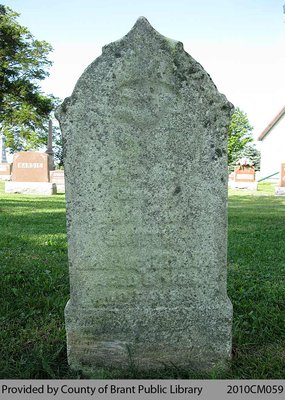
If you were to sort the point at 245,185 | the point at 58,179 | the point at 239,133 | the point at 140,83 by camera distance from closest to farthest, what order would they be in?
the point at 140,83 → the point at 58,179 → the point at 245,185 → the point at 239,133

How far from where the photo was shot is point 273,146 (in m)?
51.1

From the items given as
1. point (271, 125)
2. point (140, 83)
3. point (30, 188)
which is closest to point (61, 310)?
point (140, 83)

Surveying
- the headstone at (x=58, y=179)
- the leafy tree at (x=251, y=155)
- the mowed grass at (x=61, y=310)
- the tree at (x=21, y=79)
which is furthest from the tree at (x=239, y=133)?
the mowed grass at (x=61, y=310)

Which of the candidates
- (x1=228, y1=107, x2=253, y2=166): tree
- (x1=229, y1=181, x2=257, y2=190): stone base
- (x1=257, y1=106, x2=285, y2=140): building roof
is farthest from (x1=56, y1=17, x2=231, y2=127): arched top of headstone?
(x1=228, y1=107, x2=253, y2=166): tree

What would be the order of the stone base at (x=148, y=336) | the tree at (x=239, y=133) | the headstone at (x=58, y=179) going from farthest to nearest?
the tree at (x=239, y=133) < the headstone at (x=58, y=179) < the stone base at (x=148, y=336)

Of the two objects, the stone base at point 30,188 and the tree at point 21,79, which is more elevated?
the tree at point 21,79

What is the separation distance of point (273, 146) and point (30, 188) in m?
37.1

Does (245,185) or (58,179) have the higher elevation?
(58,179)

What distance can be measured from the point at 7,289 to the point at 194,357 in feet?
6.99

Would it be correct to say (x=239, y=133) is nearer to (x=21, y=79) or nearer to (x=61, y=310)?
(x=21, y=79)

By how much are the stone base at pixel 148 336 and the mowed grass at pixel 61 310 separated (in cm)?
7

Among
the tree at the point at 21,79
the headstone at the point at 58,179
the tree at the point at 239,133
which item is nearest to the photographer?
the headstone at the point at 58,179

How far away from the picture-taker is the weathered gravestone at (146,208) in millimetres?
2715

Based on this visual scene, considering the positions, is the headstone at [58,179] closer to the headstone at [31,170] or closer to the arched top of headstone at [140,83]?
the headstone at [31,170]
